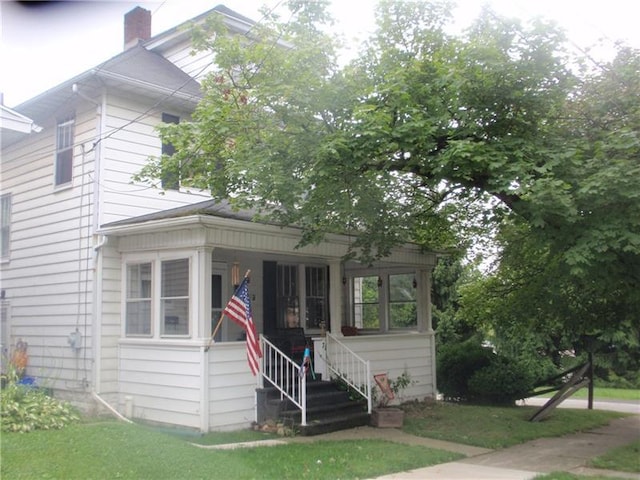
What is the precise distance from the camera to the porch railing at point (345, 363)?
39.1ft

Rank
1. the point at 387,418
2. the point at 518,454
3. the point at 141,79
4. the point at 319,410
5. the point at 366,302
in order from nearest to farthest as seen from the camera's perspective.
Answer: the point at 518,454 < the point at 319,410 < the point at 387,418 < the point at 141,79 < the point at 366,302

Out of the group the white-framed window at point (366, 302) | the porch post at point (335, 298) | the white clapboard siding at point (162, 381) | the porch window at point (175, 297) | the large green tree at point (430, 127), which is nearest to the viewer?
the large green tree at point (430, 127)

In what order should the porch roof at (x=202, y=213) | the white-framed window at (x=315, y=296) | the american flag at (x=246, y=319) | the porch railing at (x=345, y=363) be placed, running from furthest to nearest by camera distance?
the white-framed window at (x=315, y=296) → the porch railing at (x=345, y=363) → the porch roof at (x=202, y=213) → the american flag at (x=246, y=319)

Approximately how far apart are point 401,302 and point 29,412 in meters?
8.92

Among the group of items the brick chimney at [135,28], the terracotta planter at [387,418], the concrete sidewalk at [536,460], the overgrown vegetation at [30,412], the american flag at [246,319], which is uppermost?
the brick chimney at [135,28]

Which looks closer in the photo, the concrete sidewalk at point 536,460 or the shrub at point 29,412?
the concrete sidewalk at point 536,460

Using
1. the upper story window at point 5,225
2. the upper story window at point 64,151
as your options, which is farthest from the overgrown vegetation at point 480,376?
the upper story window at point 5,225

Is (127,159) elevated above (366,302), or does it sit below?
above

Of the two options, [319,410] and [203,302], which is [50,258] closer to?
[203,302]

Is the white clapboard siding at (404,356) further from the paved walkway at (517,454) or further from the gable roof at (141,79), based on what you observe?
the gable roof at (141,79)

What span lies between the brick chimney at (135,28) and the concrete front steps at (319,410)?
9850 millimetres

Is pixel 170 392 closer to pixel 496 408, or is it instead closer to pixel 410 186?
pixel 410 186

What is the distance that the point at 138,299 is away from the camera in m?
11.5

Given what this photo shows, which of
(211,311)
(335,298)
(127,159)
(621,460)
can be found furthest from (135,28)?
(621,460)
